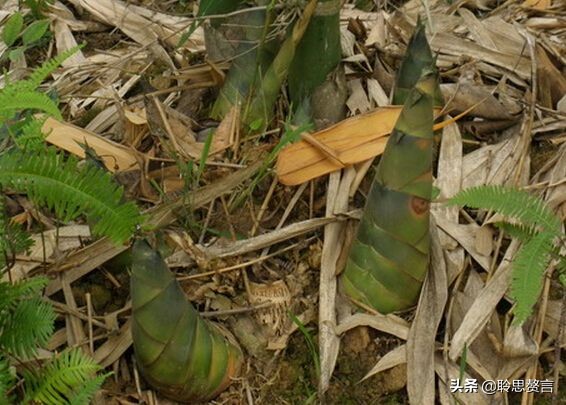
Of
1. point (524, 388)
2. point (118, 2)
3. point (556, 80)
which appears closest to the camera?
point (524, 388)

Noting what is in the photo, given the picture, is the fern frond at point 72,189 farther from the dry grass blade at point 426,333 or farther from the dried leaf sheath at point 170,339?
the dry grass blade at point 426,333

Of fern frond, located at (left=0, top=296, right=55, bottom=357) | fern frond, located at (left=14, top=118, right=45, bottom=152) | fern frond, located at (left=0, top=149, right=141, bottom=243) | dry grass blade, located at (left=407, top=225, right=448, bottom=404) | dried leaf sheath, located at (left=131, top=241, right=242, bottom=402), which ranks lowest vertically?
dry grass blade, located at (left=407, top=225, right=448, bottom=404)

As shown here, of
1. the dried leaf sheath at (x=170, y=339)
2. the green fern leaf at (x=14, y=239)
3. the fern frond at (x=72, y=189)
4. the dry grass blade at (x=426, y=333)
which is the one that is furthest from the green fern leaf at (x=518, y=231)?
the green fern leaf at (x=14, y=239)

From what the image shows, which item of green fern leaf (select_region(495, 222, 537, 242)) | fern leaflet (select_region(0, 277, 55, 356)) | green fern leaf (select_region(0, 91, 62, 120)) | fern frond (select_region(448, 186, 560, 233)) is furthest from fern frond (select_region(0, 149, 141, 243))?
green fern leaf (select_region(495, 222, 537, 242))

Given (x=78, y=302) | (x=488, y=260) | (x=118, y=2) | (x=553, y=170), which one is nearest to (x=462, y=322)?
(x=488, y=260)

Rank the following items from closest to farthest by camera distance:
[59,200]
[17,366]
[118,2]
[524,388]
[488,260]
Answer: [59,200] < [17,366] < [524,388] < [488,260] < [118,2]

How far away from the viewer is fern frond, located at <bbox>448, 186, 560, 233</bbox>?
2.12 m

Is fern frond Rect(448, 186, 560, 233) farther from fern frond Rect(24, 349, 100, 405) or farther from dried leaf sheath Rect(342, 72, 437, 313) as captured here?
fern frond Rect(24, 349, 100, 405)

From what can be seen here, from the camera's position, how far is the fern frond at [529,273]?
1.99 meters

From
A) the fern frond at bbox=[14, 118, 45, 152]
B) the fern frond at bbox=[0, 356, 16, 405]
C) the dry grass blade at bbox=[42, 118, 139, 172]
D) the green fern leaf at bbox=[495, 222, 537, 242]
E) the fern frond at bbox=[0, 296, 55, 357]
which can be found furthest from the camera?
the dry grass blade at bbox=[42, 118, 139, 172]

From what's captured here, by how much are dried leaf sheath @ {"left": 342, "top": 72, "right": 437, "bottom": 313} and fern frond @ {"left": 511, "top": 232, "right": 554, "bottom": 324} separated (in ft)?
0.79

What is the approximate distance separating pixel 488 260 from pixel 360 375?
1.46 feet

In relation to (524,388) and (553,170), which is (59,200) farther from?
(553,170)

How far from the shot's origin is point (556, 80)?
8.98 feet
